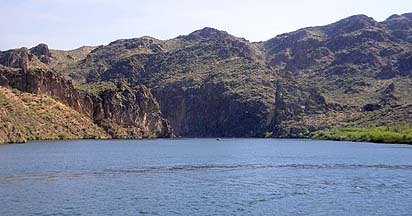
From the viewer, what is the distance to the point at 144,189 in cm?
7800

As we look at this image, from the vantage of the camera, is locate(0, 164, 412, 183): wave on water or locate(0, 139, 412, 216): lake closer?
locate(0, 139, 412, 216): lake

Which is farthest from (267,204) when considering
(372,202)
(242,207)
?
(372,202)

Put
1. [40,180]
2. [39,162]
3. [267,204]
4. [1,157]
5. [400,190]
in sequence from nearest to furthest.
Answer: [267,204] → [400,190] → [40,180] → [39,162] → [1,157]

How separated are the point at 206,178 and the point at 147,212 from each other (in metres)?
32.5

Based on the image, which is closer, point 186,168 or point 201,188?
point 201,188

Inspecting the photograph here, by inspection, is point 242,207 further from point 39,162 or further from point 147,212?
point 39,162

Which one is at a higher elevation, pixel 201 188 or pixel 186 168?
pixel 186 168

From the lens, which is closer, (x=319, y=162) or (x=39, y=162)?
(x=39, y=162)

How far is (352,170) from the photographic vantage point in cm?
10762

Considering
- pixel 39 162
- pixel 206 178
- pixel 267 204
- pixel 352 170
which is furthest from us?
pixel 39 162

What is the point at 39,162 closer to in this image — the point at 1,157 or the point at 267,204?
the point at 1,157

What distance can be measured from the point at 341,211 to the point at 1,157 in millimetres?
86944

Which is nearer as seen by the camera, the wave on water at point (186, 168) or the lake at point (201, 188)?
the lake at point (201, 188)

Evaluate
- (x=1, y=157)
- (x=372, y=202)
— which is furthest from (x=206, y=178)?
(x=1, y=157)
